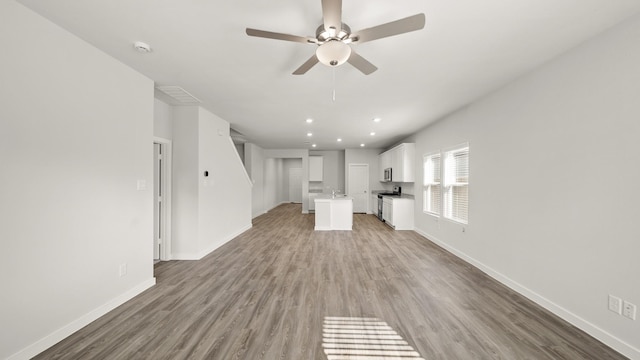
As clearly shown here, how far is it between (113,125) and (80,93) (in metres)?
0.39

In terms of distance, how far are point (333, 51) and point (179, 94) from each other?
9.32 ft

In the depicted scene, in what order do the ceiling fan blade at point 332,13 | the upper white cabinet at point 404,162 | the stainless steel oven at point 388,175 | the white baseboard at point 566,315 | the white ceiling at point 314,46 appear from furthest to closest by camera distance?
the stainless steel oven at point 388,175, the upper white cabinet at point 404,162, the white baseboard at point 566,315, the white ceiling at point 314,46, the ceiling fan blade at point 332,13

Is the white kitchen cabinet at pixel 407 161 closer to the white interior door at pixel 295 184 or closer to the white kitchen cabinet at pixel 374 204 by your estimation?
the white kitchen cabinet at pixel 374 204

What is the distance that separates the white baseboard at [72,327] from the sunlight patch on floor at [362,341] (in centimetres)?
226

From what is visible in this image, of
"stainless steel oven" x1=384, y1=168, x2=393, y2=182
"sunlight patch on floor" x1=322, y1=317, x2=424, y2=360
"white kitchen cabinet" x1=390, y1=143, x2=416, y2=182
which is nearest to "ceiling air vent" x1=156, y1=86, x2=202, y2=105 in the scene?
"sunlight patch on floor" x1=322, y1=317, x2=424, y2=360

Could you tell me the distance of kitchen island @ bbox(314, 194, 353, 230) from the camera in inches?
246

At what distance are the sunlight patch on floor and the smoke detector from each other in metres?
3.20

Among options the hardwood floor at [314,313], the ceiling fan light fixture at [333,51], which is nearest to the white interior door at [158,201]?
the hardwood floor at [314,313]

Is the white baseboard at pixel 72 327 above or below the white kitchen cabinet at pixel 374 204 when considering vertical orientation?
below

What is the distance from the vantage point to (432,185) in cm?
526

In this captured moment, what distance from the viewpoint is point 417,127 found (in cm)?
539

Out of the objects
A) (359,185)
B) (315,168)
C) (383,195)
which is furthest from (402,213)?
(315,168)

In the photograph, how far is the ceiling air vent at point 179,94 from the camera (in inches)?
123

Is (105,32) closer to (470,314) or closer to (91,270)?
(91,270)
